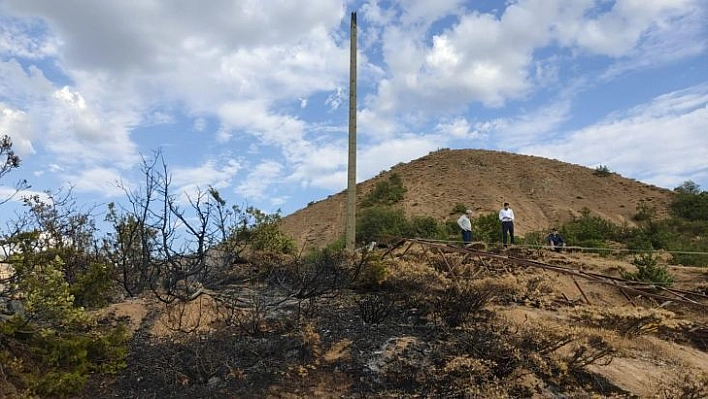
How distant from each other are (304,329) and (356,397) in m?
1.37

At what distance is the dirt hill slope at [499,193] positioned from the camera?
2872 cm

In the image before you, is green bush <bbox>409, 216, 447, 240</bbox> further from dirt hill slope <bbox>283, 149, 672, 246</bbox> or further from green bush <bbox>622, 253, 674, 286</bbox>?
green bush <bbox>622, 253, 674, 286</bbox>

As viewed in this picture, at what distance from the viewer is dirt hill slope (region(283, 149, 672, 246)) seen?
28719 mm

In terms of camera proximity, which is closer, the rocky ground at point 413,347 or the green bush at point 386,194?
the rocky ground at point 413,347

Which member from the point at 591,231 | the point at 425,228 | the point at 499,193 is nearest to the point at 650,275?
the point at 591,231

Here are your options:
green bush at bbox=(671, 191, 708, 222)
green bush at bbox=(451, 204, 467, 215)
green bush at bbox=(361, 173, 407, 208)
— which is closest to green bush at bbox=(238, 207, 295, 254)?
green bush at bbox=(451, 204, 467, 215)

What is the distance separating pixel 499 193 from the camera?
31781 millimetres

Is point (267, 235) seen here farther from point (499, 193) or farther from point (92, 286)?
point (499, 193)

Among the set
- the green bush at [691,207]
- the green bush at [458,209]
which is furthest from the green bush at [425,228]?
the green bush at [691,207]

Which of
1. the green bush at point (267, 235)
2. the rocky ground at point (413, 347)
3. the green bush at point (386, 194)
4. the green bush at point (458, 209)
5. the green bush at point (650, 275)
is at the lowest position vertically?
the rocky ground at point (413, 347)

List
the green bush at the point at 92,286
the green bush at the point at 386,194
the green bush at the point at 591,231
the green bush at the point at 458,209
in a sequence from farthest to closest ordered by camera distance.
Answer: the green bush at the point at 386,194, the green bush at the point at 458,209, the green bush at the point at 591,231, the green bush at the point at 92,286

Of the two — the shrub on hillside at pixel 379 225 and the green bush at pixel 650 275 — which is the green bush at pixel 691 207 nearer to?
the shrub on hillside at pixel 379 225

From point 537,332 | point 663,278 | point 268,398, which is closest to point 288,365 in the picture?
point 268,398

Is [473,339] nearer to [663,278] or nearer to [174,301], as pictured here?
[174,301]
